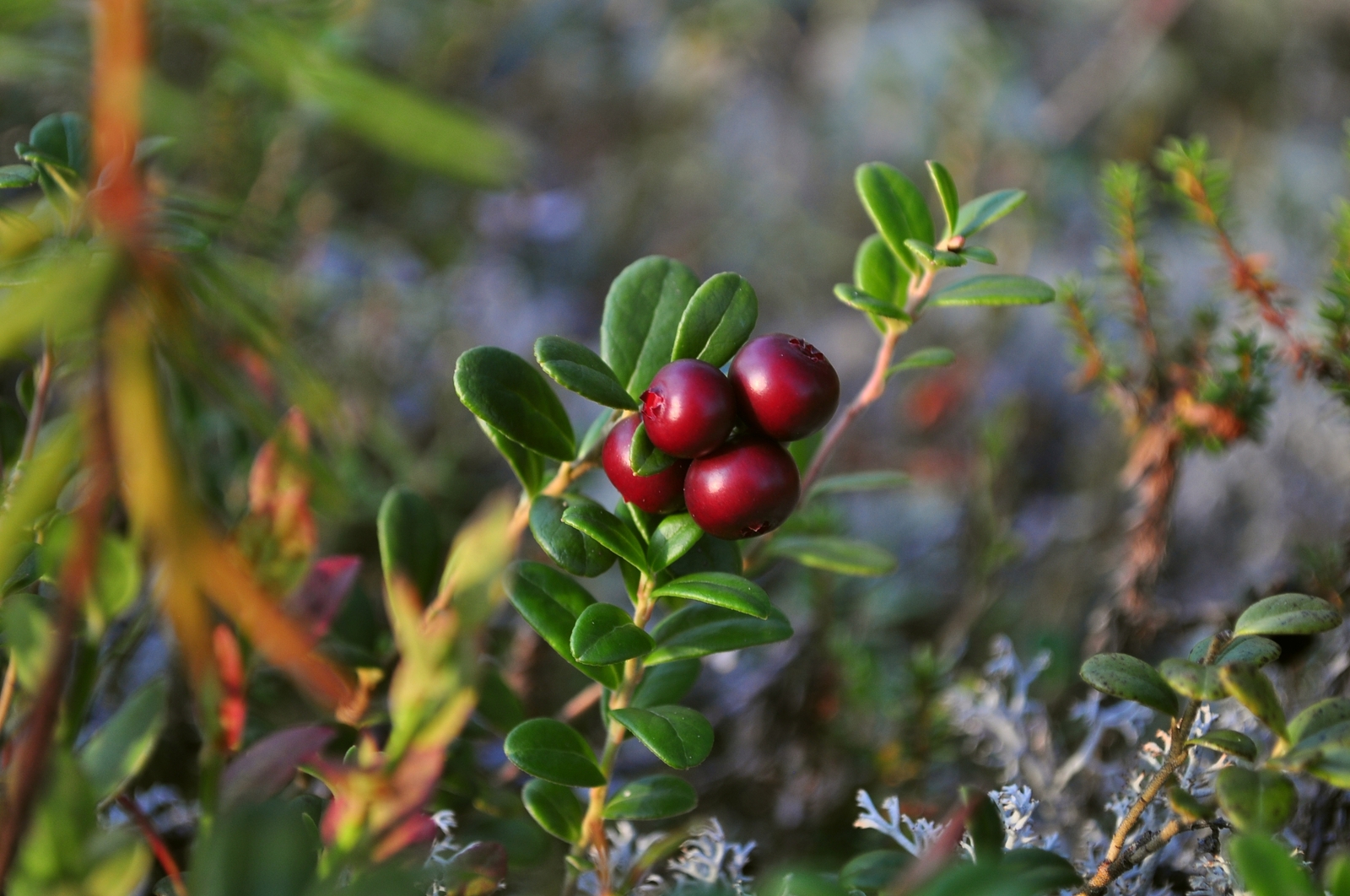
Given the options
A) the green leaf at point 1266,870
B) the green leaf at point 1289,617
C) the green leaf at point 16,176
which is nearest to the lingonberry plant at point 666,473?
the green leaf at point 1266,870

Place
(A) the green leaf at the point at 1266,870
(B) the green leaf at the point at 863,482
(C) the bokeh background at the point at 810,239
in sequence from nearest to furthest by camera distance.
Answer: (A) the green leaf at the point at 1266,870 < (B) the green leaf at the point at 863,482 < (C) the bokeh background at the point at 810,239

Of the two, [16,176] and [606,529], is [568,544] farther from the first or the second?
[16,176]

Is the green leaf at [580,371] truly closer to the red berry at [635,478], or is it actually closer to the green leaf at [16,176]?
the red berry at [635,478]

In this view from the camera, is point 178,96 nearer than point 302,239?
Yes

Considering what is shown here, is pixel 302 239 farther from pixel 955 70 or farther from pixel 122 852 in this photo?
pixel 955 70

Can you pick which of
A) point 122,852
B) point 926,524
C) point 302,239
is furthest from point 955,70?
point 122,852

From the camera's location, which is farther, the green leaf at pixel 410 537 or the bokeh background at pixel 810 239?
the bokeh background at pixel 810 239

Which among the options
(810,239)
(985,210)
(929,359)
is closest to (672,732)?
(929,359)
